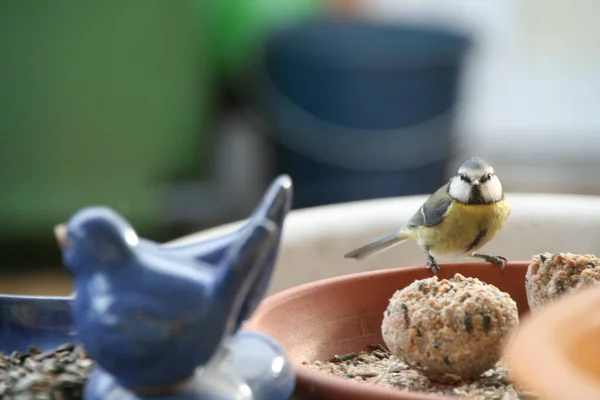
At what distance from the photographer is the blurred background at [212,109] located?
116 inches

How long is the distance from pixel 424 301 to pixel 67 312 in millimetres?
307

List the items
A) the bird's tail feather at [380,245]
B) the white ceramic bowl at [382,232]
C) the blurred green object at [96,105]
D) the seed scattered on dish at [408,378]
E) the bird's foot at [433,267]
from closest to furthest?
the seed scattered on dish at [408,378] < the bird's foot at [433,267] < the bird's tail feather at [380,245] < the white ceramic bowl at [382,232] < the blurred green object at [96,105]

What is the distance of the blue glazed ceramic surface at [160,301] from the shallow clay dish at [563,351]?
17 centimetres

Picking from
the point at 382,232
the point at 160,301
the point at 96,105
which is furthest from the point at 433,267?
the point at 96,105

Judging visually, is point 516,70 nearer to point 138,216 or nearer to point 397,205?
point 138,216

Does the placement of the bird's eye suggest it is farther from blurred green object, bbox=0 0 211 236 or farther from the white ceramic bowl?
blurred green object, bbox=0 0 211 236

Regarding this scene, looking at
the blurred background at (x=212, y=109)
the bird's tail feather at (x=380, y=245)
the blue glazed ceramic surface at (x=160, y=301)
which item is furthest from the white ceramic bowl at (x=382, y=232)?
the blurred background at (x=212, y=109)

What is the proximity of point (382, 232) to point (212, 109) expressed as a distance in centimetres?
183

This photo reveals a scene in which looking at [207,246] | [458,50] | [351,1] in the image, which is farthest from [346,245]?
[351,1]

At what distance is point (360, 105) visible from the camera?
3219 mm

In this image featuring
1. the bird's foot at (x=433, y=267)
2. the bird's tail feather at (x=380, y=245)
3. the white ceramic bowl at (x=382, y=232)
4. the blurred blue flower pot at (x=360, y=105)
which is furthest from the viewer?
the blurred blue flower pot at (x=360, y=105)

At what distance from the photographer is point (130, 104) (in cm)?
300

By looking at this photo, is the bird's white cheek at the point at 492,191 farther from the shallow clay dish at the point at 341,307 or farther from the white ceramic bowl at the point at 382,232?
the white ceramic bowl at the point at 382,232

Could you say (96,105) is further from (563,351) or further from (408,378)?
(563,351)
